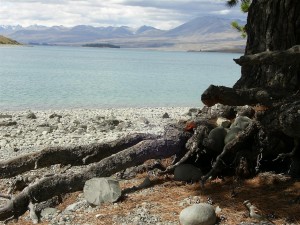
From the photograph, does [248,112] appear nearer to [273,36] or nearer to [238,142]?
[273,36]

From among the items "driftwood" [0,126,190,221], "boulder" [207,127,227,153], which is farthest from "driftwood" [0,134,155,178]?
"boulder" [207,127,227,153]

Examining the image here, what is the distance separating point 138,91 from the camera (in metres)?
43.6

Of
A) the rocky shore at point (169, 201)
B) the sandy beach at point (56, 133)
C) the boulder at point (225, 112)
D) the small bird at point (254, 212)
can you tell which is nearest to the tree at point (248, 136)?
the rocky shore at point (169, 201)

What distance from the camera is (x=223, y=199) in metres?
6.03

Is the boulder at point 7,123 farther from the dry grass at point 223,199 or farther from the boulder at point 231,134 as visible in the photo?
the boulder at point 231,134

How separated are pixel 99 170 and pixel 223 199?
Answer: 6.51ft

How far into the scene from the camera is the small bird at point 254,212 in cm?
539

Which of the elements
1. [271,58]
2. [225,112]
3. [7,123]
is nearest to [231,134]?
[225,112]

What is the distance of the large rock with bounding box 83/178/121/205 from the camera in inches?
255

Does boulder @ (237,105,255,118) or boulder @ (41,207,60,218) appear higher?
boulder @ (237,105,255,118)

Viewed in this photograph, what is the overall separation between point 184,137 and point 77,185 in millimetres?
1758

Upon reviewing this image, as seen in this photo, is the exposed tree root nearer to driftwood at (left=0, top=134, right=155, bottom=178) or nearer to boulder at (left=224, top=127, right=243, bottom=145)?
boulder at (left=224, top=127, right=243, bottom=145)

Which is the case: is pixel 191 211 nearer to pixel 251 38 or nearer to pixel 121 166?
pixel 121 166

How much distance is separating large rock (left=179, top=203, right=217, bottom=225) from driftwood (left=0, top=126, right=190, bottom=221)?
1750 mm
